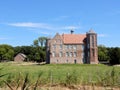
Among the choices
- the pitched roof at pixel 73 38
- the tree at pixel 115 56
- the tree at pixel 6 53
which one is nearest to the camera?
the tree at pixel 115 56

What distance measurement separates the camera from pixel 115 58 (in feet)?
291

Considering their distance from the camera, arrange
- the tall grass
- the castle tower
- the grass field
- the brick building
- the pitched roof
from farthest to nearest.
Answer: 1. the pitched roof
2. the brick building
3. the castle tower
4. the grass field
5. the tall grass

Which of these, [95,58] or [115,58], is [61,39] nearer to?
[95,58]

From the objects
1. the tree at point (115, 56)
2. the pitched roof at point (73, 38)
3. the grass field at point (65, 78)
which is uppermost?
the pitched roof at point (73, 38)

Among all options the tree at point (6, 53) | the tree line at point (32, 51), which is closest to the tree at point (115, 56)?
the tree line at point (32, 51)

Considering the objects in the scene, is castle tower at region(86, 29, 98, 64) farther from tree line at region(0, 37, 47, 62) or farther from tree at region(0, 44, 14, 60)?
tree at region(0, 44, 14, 60)

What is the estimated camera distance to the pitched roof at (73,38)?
91.8m

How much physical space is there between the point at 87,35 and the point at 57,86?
7710 centimetres

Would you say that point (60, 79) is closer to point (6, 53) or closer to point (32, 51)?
point (32, 51)

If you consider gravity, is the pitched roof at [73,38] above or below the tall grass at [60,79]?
above

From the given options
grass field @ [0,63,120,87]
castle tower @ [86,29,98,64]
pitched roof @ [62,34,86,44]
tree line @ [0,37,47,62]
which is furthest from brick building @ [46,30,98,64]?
grass field @ [0,63,120,87]

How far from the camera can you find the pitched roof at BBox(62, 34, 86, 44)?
3612 inches

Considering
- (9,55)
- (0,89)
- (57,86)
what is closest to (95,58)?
(9,55)

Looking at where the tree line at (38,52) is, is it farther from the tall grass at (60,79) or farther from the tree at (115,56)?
the tall grass at (60,79)
